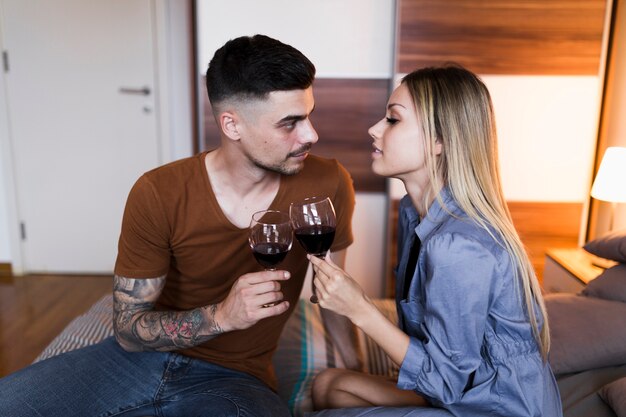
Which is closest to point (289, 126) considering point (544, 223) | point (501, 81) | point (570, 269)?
point (570, 269)

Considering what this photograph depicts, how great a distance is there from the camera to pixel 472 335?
1.34m

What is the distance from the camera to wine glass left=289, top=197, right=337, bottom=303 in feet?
4.74

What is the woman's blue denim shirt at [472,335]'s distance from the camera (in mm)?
1321

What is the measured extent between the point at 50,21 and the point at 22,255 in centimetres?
156

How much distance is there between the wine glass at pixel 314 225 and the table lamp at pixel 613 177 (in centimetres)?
161

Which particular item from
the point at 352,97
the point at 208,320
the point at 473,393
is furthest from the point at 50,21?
the point at 473,393

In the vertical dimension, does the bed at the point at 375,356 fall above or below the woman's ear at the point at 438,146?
below

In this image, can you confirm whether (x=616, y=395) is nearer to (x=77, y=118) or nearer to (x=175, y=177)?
(x=175, y=177)

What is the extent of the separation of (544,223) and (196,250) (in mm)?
2208

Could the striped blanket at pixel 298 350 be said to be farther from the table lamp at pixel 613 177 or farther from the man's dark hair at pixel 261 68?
the table lamp at pixel 613 177

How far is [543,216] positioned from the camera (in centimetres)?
322

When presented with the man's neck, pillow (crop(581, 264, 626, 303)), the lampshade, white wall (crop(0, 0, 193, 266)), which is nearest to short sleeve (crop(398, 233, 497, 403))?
the man's neck

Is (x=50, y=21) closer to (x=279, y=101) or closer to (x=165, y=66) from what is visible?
(x=165, y=66)

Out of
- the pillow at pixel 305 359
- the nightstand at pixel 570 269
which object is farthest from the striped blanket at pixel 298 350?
the nightstand at pixel 570 269
